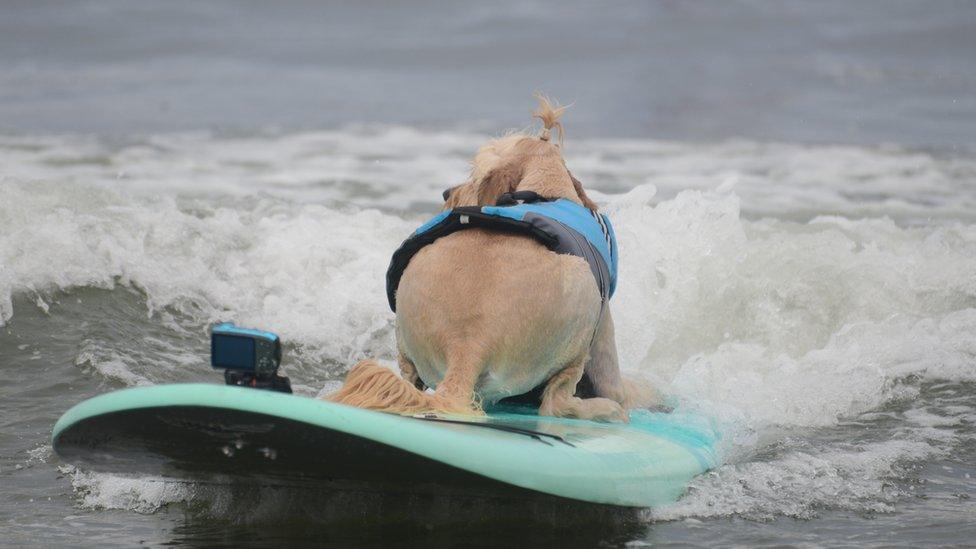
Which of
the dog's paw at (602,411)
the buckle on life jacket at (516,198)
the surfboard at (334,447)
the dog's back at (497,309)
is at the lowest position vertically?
the surfboard at (334,447)

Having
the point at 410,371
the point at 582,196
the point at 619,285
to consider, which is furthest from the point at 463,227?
the point at 619,285

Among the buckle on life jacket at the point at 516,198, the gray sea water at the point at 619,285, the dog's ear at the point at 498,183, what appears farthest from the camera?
the dog's ear at the point at 498,183

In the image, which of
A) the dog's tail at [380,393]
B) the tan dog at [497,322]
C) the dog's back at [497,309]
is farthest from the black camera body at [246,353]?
the dog's back at [497,309]

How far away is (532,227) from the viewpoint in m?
4.45

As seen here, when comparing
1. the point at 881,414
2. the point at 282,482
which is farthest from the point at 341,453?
the point at 881,414

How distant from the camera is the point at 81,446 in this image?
348cm

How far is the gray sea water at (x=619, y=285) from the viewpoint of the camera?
4203mm

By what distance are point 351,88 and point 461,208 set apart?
57.1 feet

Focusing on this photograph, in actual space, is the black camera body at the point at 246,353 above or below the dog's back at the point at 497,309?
below

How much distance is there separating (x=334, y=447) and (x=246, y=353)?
0.33m

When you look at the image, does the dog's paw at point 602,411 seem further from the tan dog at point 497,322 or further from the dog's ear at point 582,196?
the dog's ear at point 582,196

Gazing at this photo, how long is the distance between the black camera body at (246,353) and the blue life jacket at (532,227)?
1327 millimetres

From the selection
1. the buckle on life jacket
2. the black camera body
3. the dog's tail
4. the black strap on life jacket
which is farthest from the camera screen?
the buckle on life jacket

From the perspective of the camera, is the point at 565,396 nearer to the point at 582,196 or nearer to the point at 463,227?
the point at 463,227
